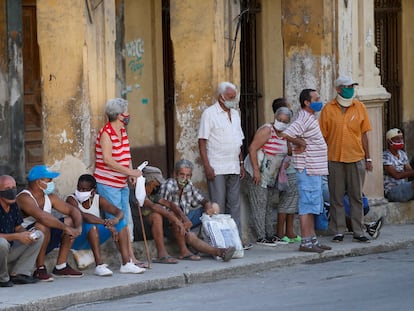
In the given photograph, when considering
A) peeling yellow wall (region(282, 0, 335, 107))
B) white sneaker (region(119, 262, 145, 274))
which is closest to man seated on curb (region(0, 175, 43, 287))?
white sneaker (region(119, 262, 145, 274))

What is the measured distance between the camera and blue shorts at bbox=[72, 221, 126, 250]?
12578mm

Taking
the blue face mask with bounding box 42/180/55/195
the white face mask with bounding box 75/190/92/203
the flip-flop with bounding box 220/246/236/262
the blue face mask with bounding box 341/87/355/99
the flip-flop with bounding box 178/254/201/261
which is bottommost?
the flip-flop with bounding box 178/254/201/261

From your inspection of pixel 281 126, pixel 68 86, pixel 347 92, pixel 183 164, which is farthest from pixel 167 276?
pixel 347 92

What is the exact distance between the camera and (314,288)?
1193 centimetres

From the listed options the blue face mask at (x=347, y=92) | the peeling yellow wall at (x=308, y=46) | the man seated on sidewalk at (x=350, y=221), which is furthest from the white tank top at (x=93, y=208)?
the peeling yellow wall at (x=308, y=46)

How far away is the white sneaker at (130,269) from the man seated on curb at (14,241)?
103 centimetres

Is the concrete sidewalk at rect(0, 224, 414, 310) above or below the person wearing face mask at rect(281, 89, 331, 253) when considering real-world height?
below

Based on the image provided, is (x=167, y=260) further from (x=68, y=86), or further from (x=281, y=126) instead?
(x=281, y=126)

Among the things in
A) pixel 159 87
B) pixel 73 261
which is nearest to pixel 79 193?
pixel 73 261

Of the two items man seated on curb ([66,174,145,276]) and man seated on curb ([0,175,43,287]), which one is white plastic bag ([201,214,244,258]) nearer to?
man seated on curb ([66,174,145,276])

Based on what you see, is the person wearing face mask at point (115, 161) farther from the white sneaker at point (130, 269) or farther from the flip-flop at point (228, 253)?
the flip-flop at point (228, 253)

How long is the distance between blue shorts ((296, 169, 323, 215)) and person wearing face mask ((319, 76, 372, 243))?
0.79 m

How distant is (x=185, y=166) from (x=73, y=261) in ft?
5.18

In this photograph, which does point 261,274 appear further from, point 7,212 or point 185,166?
point 7,212
